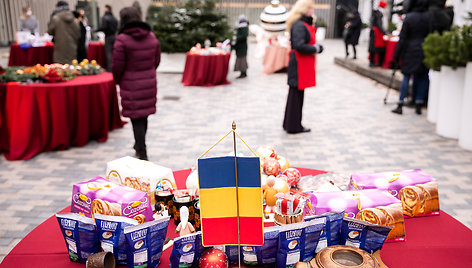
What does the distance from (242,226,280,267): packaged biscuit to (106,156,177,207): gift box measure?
66 cm

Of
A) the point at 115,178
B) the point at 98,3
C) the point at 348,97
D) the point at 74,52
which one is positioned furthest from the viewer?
the point at 98,3

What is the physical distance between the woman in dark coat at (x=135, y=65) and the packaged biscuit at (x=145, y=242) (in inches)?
129

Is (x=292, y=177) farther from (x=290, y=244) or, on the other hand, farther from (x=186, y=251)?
(x=186, y=251)

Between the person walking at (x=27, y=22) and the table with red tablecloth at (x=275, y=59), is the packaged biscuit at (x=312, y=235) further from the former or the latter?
the person walking at (x=27, y=22)

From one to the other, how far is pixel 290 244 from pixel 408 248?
55cm

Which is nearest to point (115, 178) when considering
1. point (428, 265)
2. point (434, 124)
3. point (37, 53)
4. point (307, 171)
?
point (307, 171)

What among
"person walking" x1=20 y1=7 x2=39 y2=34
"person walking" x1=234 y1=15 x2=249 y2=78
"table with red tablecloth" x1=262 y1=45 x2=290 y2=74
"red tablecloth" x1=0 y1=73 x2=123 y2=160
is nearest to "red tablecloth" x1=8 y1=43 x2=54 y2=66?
"person walking" x1=20 y1=7 x2=39 y2=34

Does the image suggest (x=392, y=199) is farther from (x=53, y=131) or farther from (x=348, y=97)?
(x=348, y=97)

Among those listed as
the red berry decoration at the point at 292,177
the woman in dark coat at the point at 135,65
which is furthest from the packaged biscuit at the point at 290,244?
the woman in dark coat at the point at 135,65

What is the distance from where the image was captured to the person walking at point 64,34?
8398 mm

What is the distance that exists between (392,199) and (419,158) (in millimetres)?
3939

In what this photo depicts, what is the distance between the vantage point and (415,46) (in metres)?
7.45

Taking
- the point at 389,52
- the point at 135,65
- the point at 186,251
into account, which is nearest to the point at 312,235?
the point at 186,251

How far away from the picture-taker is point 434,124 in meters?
7.04
